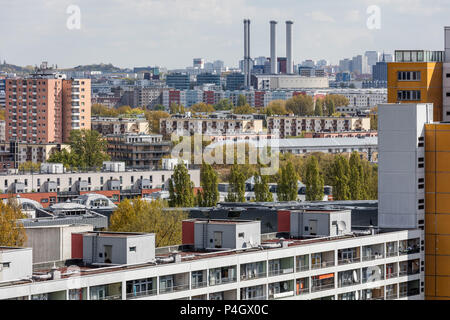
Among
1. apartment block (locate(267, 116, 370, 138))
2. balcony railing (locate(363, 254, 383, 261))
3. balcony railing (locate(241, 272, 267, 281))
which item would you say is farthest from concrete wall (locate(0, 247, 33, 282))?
apartment block (locate(267, 116, 370, 138))

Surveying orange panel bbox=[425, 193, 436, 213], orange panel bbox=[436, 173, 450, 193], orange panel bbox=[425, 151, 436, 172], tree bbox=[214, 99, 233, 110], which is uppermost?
tree bbox=[214, 99, 233, 110]

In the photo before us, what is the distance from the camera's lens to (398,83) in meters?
22.4

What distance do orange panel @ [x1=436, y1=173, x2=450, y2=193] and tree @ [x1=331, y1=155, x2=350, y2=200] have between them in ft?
51.0

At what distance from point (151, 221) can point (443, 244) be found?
8.57 m

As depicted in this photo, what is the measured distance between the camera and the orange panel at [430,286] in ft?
54.5

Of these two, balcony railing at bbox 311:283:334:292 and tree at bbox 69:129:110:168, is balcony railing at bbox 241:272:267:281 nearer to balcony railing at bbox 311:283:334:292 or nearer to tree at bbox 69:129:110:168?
balcony railing at bbox 311:283:334:292

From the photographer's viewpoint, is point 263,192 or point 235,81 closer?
point 263,192

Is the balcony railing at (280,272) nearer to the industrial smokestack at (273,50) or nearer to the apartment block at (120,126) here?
the apartment block at (120,126)

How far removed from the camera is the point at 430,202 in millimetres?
16969

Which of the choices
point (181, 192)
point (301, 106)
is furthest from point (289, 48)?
point (181, 192)

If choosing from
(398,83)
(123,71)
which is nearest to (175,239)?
(398,83)

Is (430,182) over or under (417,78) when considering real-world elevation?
under

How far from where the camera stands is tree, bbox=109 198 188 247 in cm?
2284

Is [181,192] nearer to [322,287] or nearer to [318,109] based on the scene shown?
[322,287]
